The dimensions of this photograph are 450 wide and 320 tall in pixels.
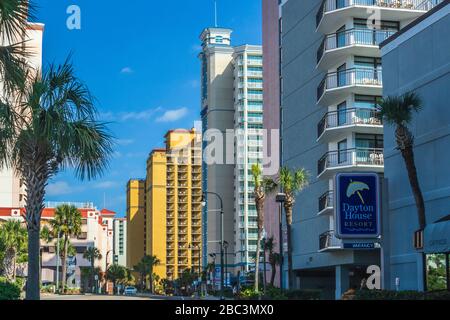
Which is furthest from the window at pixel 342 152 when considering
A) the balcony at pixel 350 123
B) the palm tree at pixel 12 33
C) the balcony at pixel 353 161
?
the palm tree at pixel 12 33

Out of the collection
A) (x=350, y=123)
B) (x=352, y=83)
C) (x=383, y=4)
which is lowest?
(x=350, y=123)

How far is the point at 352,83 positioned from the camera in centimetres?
5938

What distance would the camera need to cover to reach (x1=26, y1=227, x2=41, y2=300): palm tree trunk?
2613cm

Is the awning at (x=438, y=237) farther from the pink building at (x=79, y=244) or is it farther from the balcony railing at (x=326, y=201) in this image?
the pink building at (x=79, y=244)

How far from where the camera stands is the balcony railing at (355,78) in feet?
195

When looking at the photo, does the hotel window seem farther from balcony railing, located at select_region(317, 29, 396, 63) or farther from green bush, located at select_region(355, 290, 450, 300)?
balcony railing, located at select_region(317, 29, 396, 63)

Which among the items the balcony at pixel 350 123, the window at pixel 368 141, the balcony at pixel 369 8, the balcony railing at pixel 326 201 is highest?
the balcony at pixel 369 8

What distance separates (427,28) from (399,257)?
12337mm

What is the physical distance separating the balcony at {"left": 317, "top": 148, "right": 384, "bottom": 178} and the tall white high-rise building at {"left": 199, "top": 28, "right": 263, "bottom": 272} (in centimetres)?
10322

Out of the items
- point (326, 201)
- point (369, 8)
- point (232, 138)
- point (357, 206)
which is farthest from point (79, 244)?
point (357, 206)

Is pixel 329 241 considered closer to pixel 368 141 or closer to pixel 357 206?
pixel 368 141

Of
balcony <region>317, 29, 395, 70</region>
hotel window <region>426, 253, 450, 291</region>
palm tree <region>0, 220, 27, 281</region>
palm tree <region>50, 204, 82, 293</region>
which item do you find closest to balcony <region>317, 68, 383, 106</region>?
balcony <region>317, 29, 395, 70</region>

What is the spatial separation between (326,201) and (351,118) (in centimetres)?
677

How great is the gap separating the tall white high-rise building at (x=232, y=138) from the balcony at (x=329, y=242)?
336 feet
